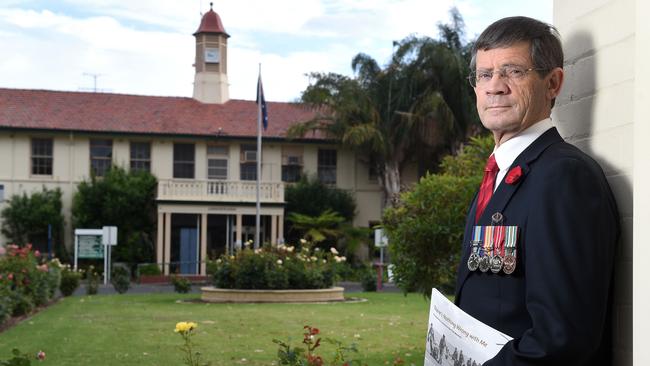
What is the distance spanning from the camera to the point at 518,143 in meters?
2.76

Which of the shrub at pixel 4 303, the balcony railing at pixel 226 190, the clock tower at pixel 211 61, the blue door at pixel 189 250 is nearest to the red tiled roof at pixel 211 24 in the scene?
the clock tower at pixel 211 61

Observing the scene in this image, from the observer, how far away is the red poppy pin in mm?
2637

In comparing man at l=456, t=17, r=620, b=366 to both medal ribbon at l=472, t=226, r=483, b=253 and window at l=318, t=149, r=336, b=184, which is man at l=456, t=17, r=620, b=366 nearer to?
medal ribbon at l=472, t=226, r=483, b=253

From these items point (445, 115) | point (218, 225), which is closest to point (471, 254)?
point (445, 115)

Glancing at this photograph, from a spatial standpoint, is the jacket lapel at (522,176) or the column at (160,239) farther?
the column at (160,239)

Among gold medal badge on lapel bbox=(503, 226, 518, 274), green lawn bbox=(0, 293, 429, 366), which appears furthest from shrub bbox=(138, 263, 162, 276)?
gold medal badge on lapel bbox=(503, 226, 518, 274)

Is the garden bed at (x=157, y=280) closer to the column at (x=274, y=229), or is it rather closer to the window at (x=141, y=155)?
the column at (x=274, y=229)

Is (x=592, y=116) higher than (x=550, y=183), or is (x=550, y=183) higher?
(x=592, y=116)

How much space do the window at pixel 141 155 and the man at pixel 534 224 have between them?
137 feet

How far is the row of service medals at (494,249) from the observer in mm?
2568

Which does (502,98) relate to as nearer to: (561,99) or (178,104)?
(561,99)

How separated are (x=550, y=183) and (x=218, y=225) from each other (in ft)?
137

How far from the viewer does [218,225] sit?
4388 centimetres

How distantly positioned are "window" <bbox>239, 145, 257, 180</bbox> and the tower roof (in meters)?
6.95
